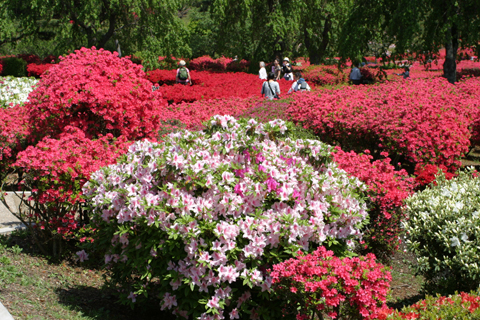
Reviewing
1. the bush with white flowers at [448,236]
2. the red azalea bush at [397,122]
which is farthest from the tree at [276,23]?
the bush with white flowers at [448,236]

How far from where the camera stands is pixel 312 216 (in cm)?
401

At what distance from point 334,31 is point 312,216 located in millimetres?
28468

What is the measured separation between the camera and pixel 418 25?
1534cm

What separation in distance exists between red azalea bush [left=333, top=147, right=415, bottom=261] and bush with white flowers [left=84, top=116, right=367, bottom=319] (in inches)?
50.2

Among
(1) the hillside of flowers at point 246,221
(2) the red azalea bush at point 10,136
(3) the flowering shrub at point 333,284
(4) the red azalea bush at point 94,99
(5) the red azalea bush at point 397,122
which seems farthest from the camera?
(5) the red azalea bush at point 397,122

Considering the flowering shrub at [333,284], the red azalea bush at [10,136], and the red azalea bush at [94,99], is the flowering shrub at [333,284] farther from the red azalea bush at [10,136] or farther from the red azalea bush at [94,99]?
the red azalea bush at [10,136]

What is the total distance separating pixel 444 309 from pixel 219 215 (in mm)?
1821

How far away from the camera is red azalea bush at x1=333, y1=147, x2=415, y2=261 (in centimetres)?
558

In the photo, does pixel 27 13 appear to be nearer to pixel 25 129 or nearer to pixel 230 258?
pixel 25 129

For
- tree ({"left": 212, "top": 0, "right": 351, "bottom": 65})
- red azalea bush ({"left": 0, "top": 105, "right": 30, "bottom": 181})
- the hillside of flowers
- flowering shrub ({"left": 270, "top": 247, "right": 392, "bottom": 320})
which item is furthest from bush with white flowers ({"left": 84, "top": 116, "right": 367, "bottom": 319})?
tree ({"left": 212, "top": 0, "right": 351, "bottom": 65})

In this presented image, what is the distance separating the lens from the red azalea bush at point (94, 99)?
6781 millimetres

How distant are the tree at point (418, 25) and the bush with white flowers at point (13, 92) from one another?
1094cm

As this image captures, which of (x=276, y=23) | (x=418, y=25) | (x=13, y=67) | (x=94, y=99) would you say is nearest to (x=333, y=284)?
(x=94, y=99)

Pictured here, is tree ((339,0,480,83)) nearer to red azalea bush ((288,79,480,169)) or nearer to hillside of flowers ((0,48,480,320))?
red azalea bush ((288,79,480,169))
